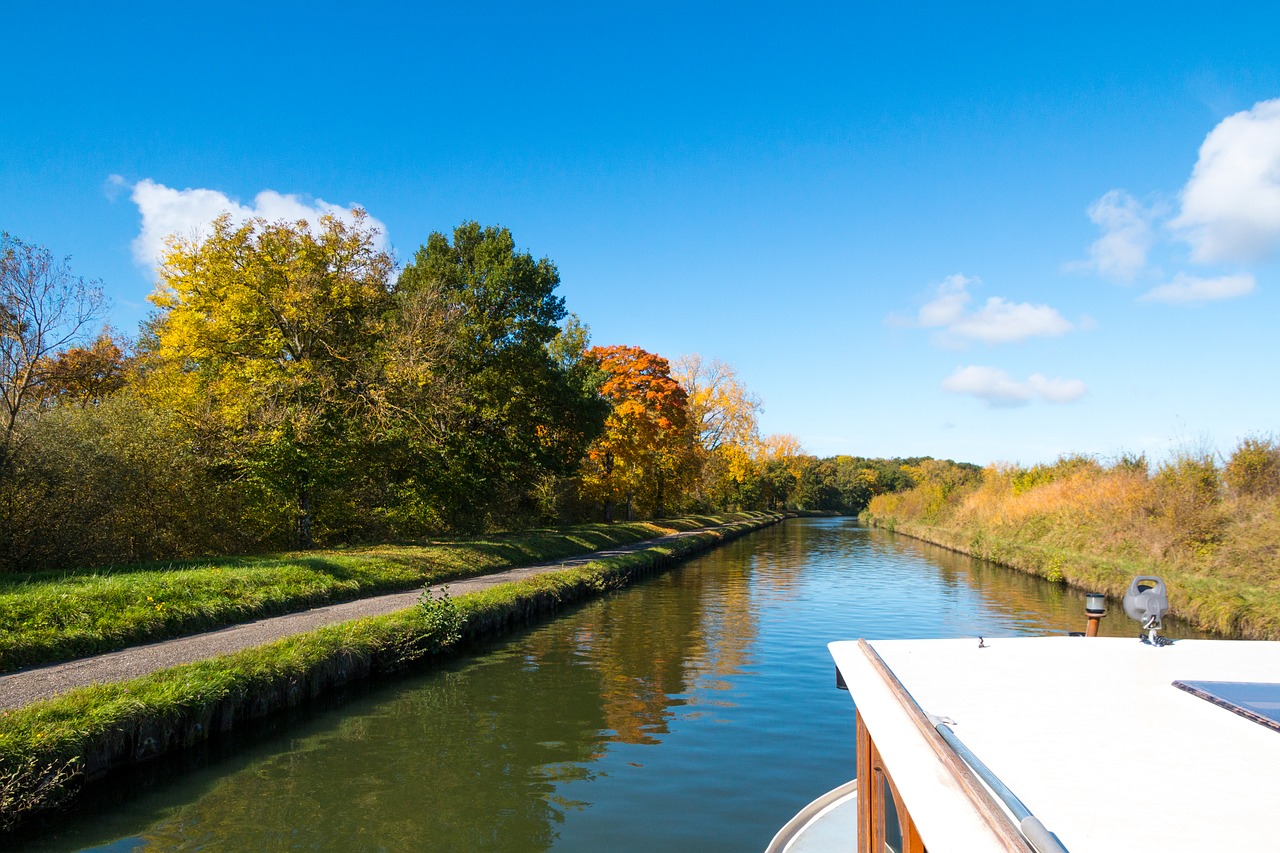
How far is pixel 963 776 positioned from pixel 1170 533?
2179 centimetres

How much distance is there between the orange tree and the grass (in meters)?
17.9

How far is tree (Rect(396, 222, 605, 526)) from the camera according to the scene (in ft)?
82.3

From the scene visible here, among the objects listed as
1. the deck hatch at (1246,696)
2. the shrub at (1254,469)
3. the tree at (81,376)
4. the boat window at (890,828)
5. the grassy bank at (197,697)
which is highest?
the tree at (81,376)

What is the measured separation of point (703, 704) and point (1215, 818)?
343 inches

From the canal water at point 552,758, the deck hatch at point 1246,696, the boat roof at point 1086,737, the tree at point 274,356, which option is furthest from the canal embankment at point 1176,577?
the tree at point 274,356

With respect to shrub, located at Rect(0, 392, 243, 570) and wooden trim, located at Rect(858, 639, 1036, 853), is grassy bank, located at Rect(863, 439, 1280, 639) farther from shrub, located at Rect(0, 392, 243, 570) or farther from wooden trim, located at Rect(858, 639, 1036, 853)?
shrub, located at Rect(0, 392, 243, 570)

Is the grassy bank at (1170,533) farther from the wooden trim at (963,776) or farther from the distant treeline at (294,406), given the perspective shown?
the distant treeline at (294,406)

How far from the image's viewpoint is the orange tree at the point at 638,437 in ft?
125

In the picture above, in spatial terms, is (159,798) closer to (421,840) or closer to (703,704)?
(421,840)

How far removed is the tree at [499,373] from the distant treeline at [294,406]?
0.08 m

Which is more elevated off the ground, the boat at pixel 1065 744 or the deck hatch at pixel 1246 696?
the deck hatch at pixel 1246 696

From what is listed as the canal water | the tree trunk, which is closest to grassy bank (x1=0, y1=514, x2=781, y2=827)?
the canal water

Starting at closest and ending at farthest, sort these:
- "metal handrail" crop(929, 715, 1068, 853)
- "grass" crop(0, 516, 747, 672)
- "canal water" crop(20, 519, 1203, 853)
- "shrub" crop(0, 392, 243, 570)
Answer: "metal handrail" crop(929, 715, 1068, 853) < "canal water" crop(20, 519, 1203, 853) < "grass" crop(0, 516, 747, 672) < "shrub" crop(0, 392, 243, 570)

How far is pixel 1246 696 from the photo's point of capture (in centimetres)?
322
